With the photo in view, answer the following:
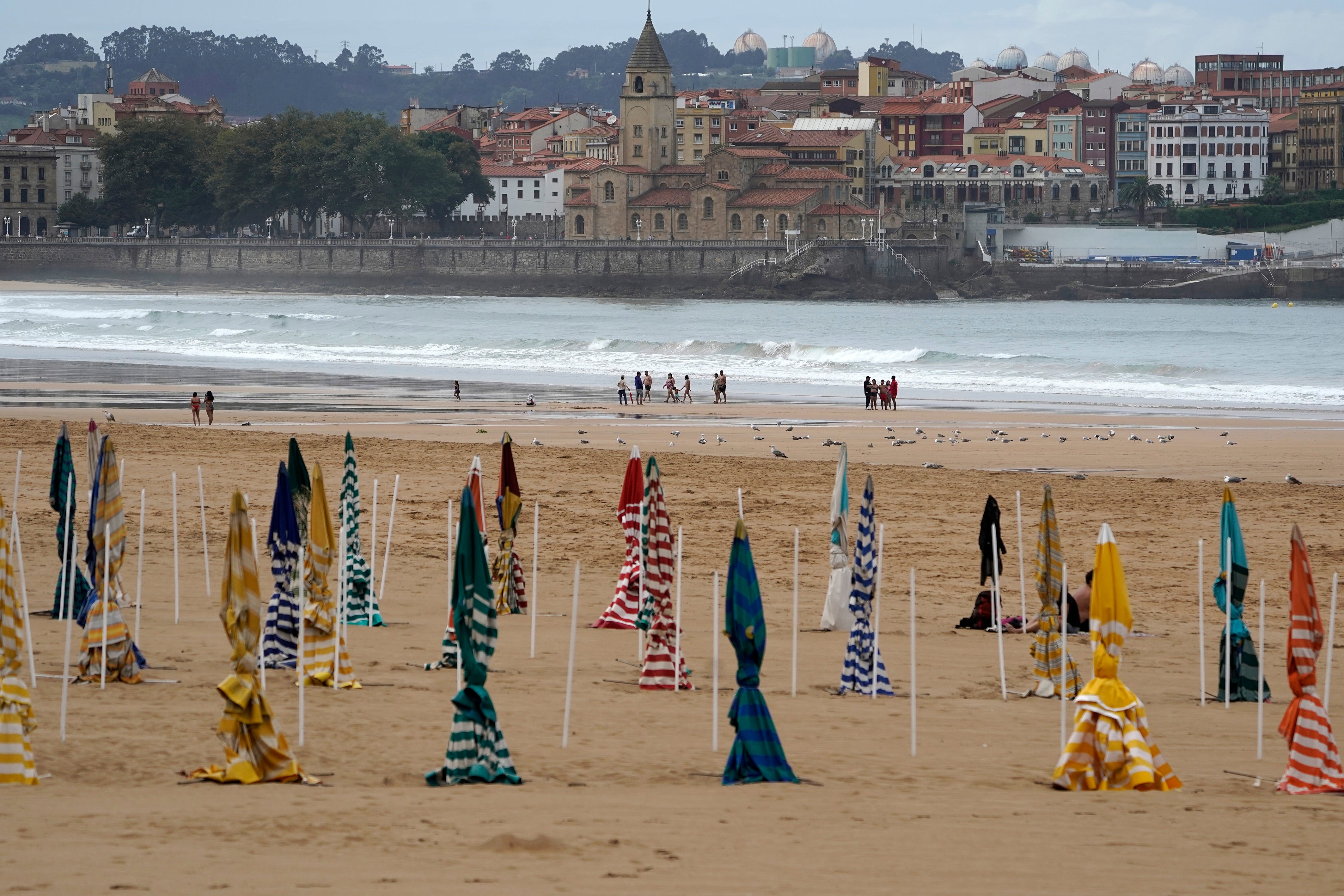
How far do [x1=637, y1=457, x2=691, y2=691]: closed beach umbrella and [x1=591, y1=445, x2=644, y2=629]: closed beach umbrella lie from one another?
24.0 inches

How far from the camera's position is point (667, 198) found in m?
94.9

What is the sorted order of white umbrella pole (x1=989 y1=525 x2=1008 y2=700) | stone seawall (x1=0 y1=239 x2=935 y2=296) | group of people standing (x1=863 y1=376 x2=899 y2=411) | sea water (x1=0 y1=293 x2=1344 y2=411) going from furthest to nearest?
stone seawall (x1=0 y1=239 x2=935 y2=296)
sea water (x1=0 y1=293 x2=1344 y2=411)
group of people standing (x1=863 y1=376 x2=899 y2=411)
white umbrella pole (x1=989 y1=525 x2=1008 y2=700)

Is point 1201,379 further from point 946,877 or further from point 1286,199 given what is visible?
point 1286,199

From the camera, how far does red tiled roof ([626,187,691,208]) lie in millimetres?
94250

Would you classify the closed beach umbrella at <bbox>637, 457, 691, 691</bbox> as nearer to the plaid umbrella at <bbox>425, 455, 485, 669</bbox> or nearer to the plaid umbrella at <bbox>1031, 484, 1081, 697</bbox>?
the plaid umbrella at <bbox>425, 455, 485, 669</bbox>

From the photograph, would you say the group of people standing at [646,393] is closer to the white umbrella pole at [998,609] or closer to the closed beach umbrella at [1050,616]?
the white umbrella pole at [998,609]

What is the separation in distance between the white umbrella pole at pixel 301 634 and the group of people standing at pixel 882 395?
21896mm

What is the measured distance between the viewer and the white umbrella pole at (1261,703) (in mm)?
7246

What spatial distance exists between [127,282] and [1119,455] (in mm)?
82536

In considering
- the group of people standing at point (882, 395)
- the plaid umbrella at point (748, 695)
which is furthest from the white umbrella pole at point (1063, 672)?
the group of people standing at point (882, 395)

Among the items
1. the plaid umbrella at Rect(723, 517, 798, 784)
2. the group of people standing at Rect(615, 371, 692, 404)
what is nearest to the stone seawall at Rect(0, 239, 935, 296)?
the group of people standing at Rect(615, 371, 692, 404)

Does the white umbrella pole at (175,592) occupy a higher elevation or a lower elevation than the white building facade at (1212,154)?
lower

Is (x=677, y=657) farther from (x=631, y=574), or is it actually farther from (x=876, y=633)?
(x=631, y=574)

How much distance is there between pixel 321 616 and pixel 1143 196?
102 metres
